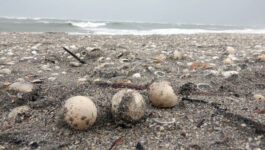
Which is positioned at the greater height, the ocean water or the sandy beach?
the ocean water

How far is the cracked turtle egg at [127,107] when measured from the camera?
2451 mm

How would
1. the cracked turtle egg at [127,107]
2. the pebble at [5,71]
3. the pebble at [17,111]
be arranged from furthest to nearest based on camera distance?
the pebble at [5,71] < the pebble at [17,111] < the cracked turtle egg at [127,107]

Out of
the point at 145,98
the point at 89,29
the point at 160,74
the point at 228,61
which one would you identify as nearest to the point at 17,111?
the point at 145,98

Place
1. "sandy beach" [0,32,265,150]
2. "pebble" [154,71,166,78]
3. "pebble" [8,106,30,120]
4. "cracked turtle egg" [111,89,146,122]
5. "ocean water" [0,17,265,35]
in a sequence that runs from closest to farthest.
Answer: "sandy beach" [0,32,265,150] → "cracked turtle egg" [111,89,146,122] → "pebble" [8,106,30,120] → "pebble" [154,71,166,78] → "ocean water" [0,17,265,35]

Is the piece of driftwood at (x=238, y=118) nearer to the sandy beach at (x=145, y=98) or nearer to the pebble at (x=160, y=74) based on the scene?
the sandy beach at (x=145, y=98)

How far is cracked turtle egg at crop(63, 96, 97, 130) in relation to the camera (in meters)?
2.37

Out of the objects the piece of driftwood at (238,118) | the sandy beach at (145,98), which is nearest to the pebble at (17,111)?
the sandy beach at (145,98)

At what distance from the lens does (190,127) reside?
2533 mm

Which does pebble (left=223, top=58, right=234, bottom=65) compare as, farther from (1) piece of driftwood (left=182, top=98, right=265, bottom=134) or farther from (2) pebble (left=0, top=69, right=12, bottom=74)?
(2) pebble (left=0, top=69, right=12, bottom=74)

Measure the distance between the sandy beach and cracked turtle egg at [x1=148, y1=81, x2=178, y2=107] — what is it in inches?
3.6

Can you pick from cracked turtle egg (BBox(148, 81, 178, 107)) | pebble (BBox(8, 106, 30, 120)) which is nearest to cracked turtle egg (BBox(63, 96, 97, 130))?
pebble (BBox(8, 106, 30, 120))

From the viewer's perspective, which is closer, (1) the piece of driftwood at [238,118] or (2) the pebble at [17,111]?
(1) the piece of driftwood at [238,118]

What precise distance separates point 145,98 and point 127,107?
728mm

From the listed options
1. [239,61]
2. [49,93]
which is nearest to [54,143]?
[49,93]
